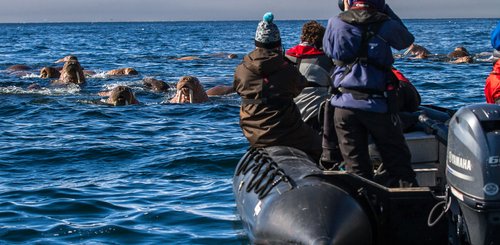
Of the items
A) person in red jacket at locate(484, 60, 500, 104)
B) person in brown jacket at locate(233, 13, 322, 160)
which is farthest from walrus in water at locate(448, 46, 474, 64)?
person in brown jacket at locate(233, 13, 322, 160)

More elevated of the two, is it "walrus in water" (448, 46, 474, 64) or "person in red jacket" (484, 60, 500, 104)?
"person in red jacket" (484, 60, 500, 104)

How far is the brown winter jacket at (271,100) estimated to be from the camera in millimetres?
8211

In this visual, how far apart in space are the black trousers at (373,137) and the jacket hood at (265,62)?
3.93ft

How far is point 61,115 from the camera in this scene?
18.8m

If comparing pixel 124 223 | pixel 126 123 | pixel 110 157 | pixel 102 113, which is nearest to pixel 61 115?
pixel 102 113

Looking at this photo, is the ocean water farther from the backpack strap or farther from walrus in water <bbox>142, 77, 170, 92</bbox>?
the backpack strap

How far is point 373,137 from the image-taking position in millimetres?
7098

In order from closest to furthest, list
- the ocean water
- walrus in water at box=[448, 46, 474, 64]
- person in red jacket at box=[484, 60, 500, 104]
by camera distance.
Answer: person in red jacket at box=[484, 60, 500, 104] → the ocean water → walrus in water at box=[448, 46, 474, 64]

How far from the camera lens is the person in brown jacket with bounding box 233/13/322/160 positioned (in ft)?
26.9

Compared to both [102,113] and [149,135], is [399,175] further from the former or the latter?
[102,113]

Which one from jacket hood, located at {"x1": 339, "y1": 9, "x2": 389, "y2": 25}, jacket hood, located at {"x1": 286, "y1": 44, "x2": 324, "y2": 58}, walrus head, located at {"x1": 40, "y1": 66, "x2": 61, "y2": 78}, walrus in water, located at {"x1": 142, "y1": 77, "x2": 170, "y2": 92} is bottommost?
walrus head, located at {"x1": 40, "y1": 66, "x2": 61, "y2": 78}

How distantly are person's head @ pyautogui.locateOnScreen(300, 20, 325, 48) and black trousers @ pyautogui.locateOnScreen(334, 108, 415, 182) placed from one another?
1.75 meters

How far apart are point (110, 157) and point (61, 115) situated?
211 inches

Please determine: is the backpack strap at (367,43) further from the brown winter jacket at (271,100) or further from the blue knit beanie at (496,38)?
the brown winter jacket at (271,100)
